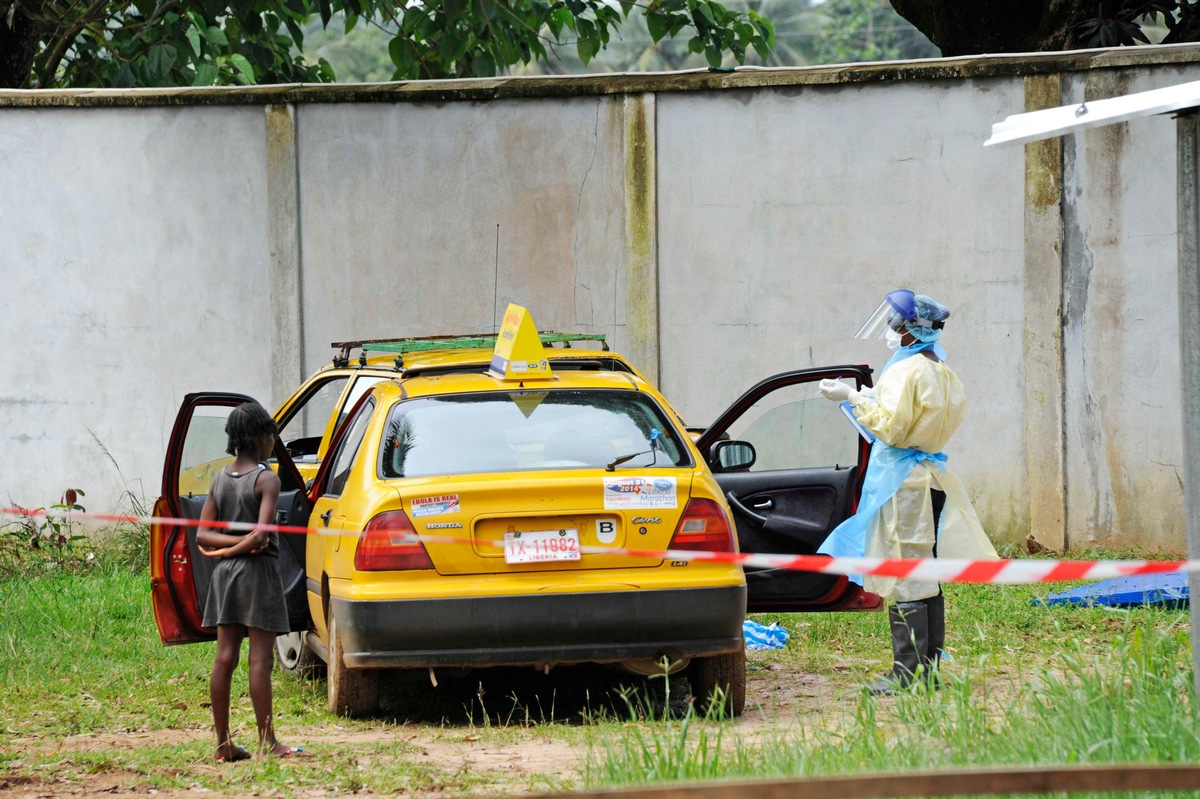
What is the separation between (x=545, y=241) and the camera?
1082 centimetres

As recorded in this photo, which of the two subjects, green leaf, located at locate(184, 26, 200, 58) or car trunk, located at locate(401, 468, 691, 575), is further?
green leaf, located at locate(184, 26, 200, 58)

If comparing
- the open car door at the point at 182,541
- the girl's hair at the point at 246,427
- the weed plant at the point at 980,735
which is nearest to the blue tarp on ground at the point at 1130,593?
the weed plant at the point at 980,735

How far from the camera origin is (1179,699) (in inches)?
187

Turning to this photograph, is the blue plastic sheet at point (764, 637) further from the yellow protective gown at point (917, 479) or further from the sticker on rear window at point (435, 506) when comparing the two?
the sticker on rear window at point (435, 506)

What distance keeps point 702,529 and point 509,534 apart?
794mm

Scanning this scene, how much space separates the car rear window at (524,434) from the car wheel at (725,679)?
858 millimetres

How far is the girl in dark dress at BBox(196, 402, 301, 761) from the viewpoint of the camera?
5.41 m

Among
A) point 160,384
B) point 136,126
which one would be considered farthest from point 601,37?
point 160,384

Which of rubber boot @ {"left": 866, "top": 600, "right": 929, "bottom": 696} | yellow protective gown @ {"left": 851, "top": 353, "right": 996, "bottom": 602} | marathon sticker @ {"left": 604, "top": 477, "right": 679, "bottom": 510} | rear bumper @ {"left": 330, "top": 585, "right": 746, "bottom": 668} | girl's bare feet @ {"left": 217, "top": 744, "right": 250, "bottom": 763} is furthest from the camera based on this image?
rubber boot @ {"left": 866, "top": 600, "right": 929, "bottom": 696}

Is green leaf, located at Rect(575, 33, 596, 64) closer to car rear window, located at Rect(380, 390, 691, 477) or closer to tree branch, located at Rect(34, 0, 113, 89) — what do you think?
tree branch, located at Rect(34, 0, 113, 89)

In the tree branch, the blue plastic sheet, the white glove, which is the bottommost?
the blue plastic sheet

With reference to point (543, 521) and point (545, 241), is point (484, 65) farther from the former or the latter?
point (543, 521)

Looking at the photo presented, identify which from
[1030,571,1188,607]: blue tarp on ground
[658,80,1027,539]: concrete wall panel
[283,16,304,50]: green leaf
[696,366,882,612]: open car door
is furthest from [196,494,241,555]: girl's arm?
[283,16,304,50]: green leaf

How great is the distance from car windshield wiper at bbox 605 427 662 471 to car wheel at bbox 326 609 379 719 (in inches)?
51.4
